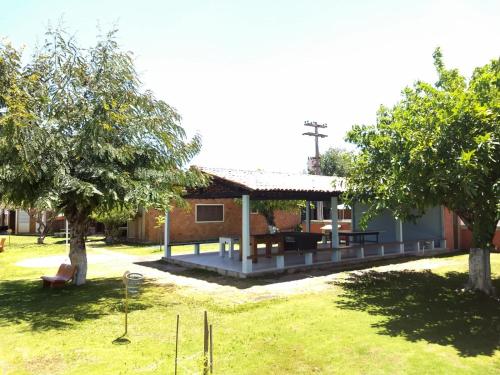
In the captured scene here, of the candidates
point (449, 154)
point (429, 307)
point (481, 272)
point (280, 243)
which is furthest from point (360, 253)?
point (449, 154)

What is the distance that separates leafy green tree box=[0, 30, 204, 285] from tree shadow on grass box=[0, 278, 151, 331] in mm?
998

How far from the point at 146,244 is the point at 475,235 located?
1793 centimetres

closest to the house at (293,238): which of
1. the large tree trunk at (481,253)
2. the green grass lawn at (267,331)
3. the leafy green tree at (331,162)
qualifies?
the green grass lawn at (267,331)

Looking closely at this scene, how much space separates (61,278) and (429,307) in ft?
28.9

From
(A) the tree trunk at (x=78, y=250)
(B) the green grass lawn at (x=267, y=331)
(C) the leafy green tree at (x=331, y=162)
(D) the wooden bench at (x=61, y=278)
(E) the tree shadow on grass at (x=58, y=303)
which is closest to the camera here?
(B) the green grass lawn at (x=267, y=331)

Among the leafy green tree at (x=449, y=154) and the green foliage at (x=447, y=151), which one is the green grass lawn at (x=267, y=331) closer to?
the leafy green tree at (x=449, y=154)

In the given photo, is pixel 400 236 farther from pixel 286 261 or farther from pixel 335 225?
pixel 286 261

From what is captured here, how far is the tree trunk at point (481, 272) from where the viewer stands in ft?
30.0

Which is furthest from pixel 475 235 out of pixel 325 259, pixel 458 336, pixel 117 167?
pixel 117 167

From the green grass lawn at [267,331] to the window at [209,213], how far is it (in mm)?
14661

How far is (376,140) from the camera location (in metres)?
9.34

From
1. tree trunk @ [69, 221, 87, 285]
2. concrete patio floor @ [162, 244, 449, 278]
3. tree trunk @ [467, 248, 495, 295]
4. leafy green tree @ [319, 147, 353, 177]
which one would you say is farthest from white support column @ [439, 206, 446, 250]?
leafy green tree @ [319, 147, 353, 177]

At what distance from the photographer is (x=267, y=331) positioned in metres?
6.56

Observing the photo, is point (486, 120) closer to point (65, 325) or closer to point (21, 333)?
point (65, 325)
